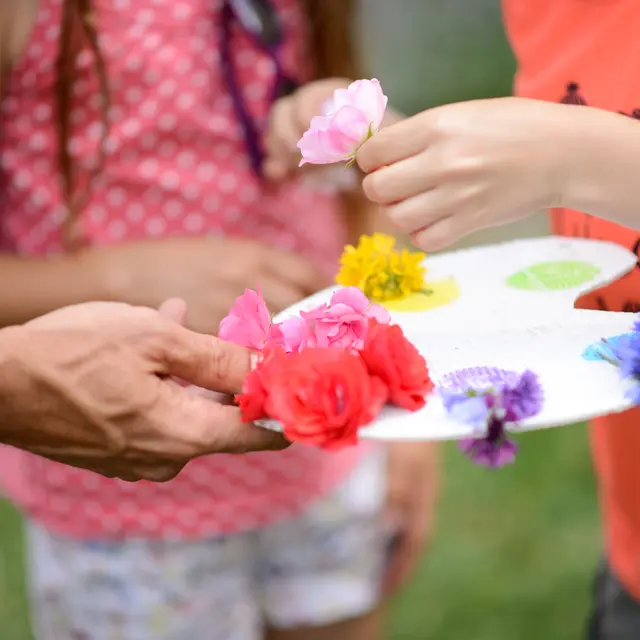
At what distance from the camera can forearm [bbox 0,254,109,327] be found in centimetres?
51

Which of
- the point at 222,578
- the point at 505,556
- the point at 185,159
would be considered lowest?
the point at 505,556

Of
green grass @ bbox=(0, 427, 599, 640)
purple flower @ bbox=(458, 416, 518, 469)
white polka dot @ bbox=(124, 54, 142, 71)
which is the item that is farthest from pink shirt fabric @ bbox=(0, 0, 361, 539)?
green grass @ bbox=(0, 427, 599, 640)

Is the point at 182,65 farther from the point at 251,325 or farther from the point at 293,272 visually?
the point at 251,325

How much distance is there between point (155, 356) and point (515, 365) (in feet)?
0.48

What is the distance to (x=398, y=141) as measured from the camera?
33cm

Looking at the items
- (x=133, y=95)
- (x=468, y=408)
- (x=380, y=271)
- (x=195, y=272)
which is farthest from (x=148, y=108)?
(x=468, y=408)

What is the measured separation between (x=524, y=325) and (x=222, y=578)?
36cm

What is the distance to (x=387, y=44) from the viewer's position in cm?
97

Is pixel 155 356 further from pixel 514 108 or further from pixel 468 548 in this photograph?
pixel 468 548

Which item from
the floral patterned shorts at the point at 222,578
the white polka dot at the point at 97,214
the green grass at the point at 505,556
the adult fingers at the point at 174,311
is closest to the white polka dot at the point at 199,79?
the white polka dot at the point at 97,214

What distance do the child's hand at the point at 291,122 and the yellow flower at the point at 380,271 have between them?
0.13 m

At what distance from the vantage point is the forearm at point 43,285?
0.51 meters

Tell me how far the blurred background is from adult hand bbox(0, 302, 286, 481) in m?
0.51

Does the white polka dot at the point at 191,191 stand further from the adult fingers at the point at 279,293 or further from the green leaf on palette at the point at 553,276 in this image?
the green leaf on palette at the point at 553,276
